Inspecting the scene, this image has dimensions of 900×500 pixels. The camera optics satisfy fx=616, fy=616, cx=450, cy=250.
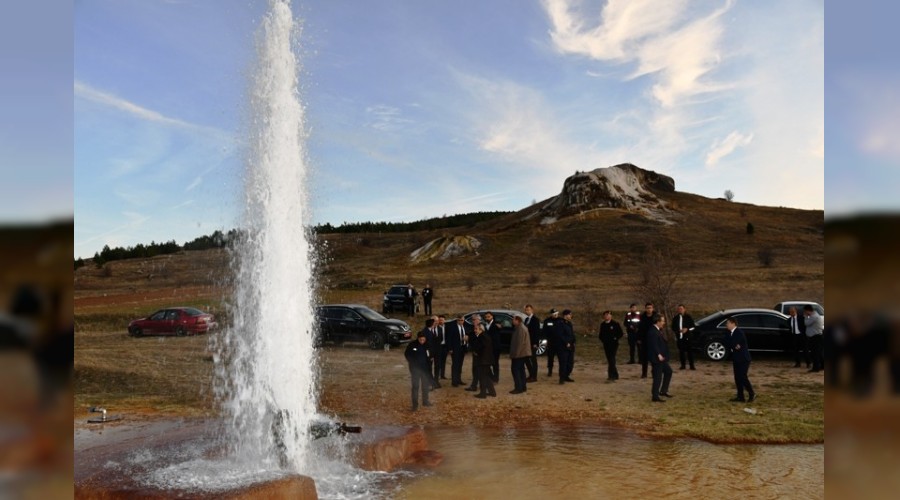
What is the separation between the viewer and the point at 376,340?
20.2 metres

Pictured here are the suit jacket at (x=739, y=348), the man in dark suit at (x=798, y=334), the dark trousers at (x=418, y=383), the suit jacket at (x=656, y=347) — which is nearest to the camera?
the suit jacket at (x=739, y=348)

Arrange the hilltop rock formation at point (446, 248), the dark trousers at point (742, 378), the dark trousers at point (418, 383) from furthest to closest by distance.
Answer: the hilltop rock formation at point (446, 248) → the dark trousers at point (418, 383) → the dark trousers at point (742, 378)

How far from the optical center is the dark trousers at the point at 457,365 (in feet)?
47.5

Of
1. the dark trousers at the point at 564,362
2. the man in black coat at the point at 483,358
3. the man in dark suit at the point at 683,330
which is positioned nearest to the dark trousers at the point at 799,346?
the man in dark suit at the point at 683,330

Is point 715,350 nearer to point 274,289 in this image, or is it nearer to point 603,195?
point 274,289

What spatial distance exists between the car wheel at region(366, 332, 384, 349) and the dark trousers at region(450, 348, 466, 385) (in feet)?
18.5

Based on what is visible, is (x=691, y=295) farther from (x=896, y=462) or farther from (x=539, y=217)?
(x=539, y=217)

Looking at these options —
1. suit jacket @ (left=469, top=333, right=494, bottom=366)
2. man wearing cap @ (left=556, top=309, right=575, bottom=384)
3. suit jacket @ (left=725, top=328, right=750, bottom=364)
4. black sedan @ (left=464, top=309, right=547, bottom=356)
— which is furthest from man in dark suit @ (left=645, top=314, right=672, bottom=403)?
black sedan @ (left=464, top=309, right=547, bottom=356)

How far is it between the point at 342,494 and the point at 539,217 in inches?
2549

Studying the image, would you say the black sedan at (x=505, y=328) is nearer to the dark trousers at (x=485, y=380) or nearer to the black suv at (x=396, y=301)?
the dark trousers at (x=485, y=380)

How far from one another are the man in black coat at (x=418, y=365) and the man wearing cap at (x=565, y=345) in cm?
328

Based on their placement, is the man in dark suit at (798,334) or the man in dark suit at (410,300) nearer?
the man in dark suit at (798,334)

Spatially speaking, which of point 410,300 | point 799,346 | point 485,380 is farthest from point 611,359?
point 410,300

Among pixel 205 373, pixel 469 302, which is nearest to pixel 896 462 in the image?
pixel 205 373
